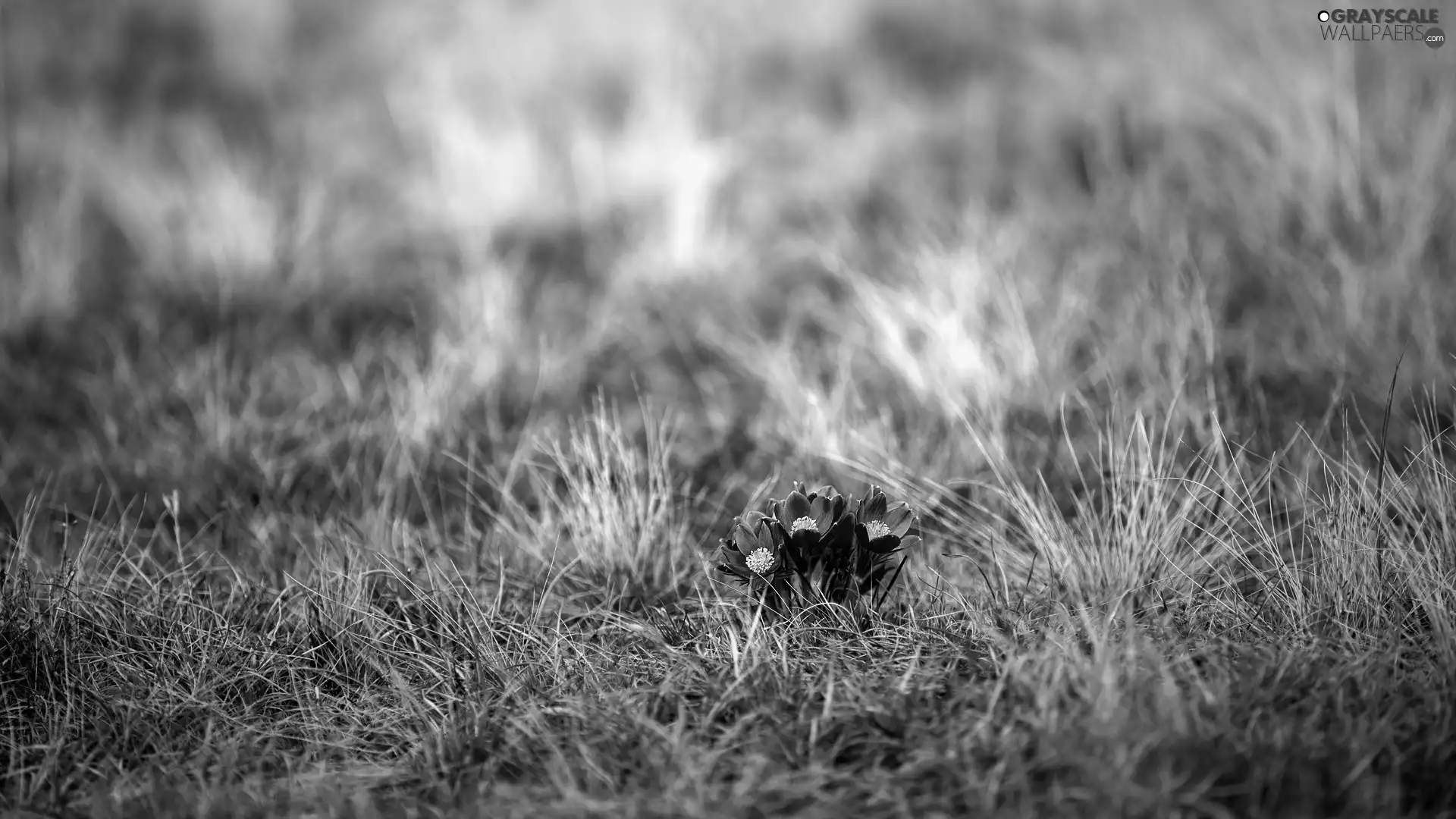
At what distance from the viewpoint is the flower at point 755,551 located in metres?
1.93

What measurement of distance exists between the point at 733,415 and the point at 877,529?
1442 millimetres

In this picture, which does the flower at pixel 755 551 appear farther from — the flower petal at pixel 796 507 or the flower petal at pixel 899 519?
the flower petal at pixel 899 519

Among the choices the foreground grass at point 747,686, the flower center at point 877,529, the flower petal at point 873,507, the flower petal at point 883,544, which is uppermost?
the flower petal at point 873,507

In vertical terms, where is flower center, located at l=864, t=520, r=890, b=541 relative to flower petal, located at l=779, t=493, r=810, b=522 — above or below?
below

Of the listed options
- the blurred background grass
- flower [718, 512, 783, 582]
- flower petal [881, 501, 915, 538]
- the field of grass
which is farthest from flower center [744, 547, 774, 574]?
the blurred background grass

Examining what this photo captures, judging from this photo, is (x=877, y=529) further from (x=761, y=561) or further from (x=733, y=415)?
(x=733, y=415)

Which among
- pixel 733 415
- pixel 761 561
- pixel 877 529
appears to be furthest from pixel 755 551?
pixel 733 415

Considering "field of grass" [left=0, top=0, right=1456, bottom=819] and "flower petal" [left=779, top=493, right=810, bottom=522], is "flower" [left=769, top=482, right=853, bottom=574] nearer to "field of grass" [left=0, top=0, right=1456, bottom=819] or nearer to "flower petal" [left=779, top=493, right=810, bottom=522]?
"flower petal" [left=779, top=493, right=810, bottom=522]

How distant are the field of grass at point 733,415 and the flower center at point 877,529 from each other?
0.56ft

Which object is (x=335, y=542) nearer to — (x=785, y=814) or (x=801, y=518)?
(x=801, y=518)

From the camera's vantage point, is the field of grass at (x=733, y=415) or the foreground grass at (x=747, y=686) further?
the field of grass at (x=733, y=415)

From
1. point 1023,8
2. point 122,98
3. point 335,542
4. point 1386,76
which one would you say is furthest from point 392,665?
point 122,98

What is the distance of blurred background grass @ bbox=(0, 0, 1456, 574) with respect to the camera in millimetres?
2975

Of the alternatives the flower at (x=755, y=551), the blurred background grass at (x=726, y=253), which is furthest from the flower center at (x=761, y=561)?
the blurred background grass at (x=726, y=253)
